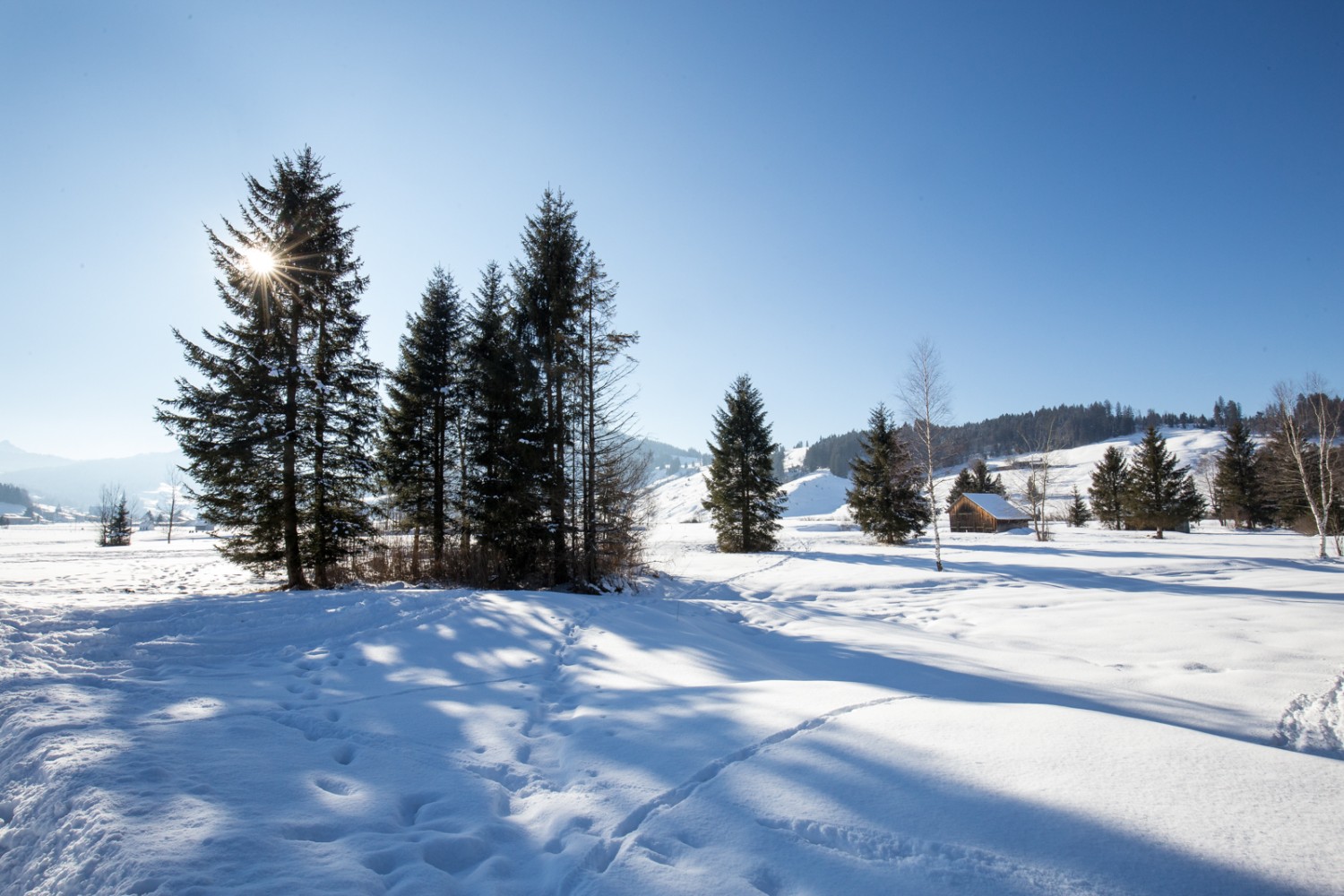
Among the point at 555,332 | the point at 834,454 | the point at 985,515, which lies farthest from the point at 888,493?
the point at 834,454

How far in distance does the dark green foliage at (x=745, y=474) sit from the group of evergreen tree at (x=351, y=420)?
12.7m

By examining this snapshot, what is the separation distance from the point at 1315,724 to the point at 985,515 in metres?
43.8

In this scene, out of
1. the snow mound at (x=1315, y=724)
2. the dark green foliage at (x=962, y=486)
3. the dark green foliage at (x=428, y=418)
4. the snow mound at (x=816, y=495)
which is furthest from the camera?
the snow mound at (x=816, y=495)

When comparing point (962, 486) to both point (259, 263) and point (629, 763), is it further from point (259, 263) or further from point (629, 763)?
point (629, 763)

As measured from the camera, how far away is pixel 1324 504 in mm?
18406

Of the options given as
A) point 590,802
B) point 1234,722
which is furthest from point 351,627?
point 1234,722

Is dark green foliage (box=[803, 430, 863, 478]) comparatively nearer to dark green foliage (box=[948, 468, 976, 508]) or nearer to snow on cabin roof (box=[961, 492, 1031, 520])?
dark green foliage (box=[948, 468, 976, 508])

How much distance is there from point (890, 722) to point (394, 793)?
317 centimetres

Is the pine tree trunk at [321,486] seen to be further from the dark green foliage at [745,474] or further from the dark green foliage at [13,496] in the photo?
the dark green foliage at [13,496]

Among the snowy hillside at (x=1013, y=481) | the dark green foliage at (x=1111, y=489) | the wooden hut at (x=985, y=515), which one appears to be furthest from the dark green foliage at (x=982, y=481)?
the snowy hillside at (x=1013, y=481)

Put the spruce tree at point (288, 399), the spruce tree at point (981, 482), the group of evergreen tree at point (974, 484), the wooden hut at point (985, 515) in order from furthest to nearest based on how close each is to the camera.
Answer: the spruce tree at point (981, 482)
the group of evergreen tree at point (974, 484)
the wooden hut at point (985, 515)
the spruce tree at point (288, 399)

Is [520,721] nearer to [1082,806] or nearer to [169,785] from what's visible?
[169,785]

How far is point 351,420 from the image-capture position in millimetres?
14016

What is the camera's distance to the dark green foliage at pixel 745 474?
2670 centimetres
